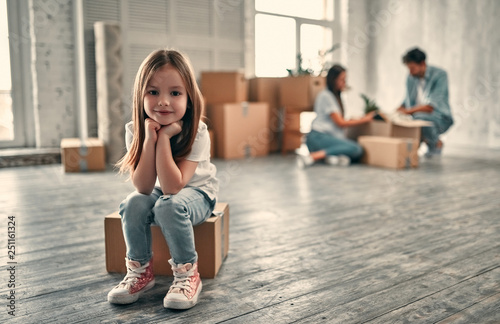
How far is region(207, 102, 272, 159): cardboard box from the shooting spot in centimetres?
450

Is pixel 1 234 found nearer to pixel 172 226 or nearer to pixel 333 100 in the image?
pixel 172 226

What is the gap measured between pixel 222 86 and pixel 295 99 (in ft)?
2.38

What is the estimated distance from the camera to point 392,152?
387 centimetres

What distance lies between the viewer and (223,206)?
1.69 meters

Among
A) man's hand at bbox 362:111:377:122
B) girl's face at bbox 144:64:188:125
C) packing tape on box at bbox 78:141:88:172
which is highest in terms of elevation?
girl's face at bbox 144:64:188:125

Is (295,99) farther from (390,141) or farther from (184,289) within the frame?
(184,289)

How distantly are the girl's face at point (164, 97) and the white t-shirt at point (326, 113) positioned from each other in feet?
9.76

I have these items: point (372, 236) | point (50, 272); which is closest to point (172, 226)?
point (50, 272)

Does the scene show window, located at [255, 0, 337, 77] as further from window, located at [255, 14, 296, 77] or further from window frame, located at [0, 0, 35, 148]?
window frame, located at [0, 0, 35, 148]

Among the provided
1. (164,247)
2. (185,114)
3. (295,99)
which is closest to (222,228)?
(164,247)

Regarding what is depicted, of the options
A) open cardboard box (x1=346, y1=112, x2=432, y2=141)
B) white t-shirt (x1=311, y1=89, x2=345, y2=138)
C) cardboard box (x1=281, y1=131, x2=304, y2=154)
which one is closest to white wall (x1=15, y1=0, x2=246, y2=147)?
cardboard box (x1=281, y1=131, x2=304, y2=154)

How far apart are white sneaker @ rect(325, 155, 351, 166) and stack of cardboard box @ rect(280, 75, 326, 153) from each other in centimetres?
75

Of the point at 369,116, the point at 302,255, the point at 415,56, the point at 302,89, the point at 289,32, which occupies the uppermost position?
the point at 289,32

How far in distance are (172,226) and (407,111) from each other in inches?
145
